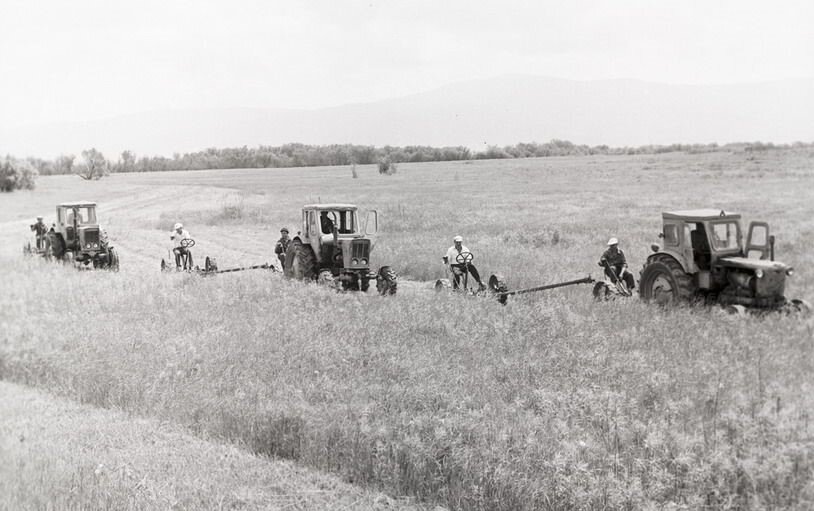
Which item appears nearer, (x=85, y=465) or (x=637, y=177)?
(x=85, y=465)

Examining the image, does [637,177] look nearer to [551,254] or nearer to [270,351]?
[551,254]

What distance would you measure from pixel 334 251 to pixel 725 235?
9033mm

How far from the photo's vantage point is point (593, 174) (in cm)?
3947

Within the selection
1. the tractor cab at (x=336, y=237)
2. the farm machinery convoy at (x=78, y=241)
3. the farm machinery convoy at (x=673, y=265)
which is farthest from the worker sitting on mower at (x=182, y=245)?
the tractor cab at (x=336, y=237)

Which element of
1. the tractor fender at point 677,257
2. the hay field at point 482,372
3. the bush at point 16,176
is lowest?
the hay field at point 482,372

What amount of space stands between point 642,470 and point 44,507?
5453 millimetres

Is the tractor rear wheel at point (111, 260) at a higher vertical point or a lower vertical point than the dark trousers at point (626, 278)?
lower

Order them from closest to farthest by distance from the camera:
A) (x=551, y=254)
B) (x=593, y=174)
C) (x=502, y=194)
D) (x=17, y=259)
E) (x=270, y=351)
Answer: (x=270, y=351) < (x=551, y=254) < (x=17, y=259) < (x=502, y=194) < (x=593, y=174)

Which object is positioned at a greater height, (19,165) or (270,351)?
(19,165)

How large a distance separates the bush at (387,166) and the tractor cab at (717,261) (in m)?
32.6

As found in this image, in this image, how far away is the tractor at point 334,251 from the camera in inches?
597

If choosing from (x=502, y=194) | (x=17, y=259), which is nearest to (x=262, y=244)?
(x=17, y=259)

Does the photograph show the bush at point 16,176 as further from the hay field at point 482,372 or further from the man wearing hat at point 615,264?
the man wearing hat at point 615,264

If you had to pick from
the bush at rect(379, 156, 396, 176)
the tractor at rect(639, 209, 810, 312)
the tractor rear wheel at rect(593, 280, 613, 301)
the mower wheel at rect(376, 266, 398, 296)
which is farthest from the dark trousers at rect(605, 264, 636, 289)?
the bush at rect(379, 156, 396, 176)
